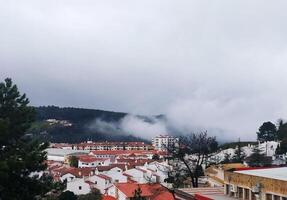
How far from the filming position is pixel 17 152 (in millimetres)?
22062

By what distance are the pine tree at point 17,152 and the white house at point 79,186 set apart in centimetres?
4862

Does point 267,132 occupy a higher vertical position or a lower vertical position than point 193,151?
higher

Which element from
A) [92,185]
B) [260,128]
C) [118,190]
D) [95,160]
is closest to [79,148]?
[95,160]

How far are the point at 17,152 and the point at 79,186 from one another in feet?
170

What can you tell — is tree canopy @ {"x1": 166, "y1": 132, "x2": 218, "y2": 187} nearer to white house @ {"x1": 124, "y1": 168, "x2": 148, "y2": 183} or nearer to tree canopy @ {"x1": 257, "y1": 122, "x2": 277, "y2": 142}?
white house @ {"x1": 124, "y1": 168, "x2": 148, "y2": 183}

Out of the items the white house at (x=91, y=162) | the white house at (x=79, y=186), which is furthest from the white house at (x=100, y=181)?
the white house at (x=91, y=162)

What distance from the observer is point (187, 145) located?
34469mm

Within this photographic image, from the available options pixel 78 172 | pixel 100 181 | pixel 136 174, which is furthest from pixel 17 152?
pixel 78 172

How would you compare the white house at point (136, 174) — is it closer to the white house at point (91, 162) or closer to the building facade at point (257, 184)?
the white house at point (91, 162)

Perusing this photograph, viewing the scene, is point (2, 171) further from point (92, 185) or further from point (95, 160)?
point (95, 160)

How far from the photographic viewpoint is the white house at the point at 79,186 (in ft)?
235

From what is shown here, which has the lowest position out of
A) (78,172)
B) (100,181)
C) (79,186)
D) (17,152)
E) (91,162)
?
(79,186)

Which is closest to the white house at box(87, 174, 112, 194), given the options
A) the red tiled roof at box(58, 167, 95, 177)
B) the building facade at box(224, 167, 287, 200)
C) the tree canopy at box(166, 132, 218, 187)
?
the red tiled roof at box(58, 167, 95, 177)

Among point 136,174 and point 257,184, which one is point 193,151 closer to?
point 257,184
